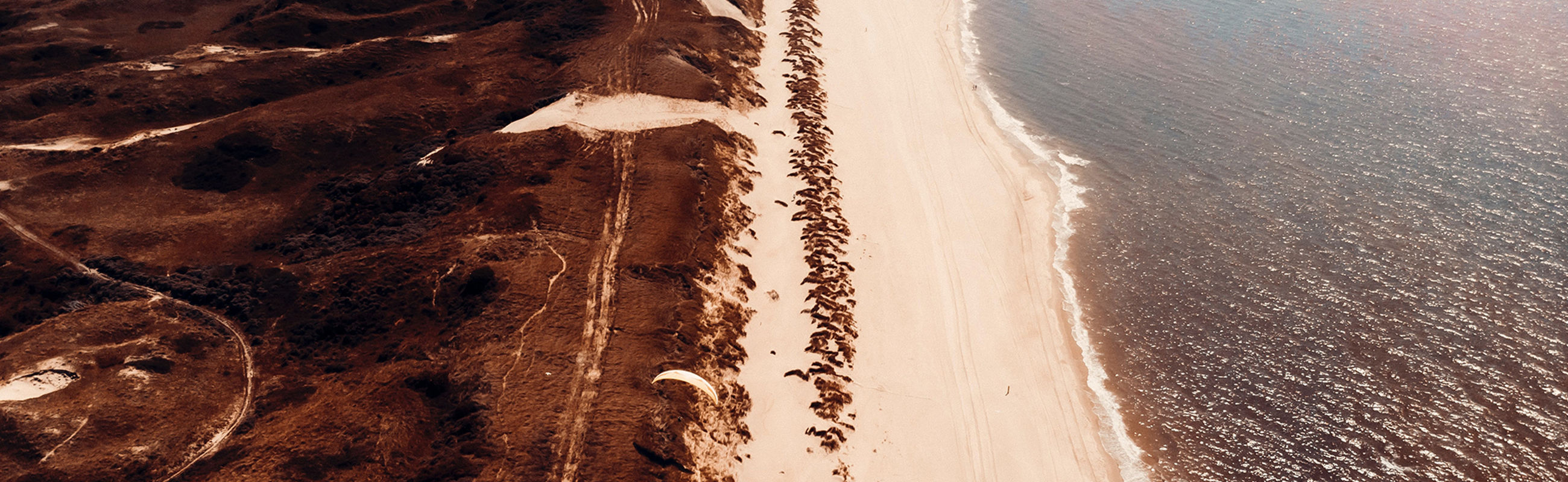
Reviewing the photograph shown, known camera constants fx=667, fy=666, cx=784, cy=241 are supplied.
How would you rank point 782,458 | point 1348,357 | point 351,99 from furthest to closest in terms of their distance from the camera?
point 351,99 → point 1348,357 → point 782,458

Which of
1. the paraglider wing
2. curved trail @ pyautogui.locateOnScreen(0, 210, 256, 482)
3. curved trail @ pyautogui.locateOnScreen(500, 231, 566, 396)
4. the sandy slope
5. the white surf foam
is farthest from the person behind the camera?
the white surf foam

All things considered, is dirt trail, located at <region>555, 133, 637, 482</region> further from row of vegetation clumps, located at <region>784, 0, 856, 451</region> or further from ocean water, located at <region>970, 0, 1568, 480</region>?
→ ocean water, located at <region>970, 0, 1568, 480</region>

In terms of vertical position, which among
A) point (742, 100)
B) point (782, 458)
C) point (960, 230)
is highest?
point (742, 100)

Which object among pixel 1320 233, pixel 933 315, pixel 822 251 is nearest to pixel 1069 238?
pixel 933 315

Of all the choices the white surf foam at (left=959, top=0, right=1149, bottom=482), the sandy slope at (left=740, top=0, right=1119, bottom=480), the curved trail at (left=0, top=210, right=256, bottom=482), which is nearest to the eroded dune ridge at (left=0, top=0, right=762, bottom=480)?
the curved trail at (left=0, top=210, right=256, bottom=482)

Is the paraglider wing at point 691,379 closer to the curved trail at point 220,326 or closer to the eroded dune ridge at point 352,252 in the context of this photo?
the eroded dune ridge at point 352,252

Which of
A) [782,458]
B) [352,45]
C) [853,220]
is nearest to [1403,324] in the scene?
[853,220]

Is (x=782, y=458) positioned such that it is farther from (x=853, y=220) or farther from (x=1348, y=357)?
(x=1348, y=357)
